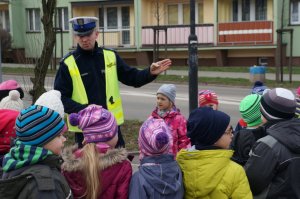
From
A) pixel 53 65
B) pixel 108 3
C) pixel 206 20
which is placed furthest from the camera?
pixel 108 3

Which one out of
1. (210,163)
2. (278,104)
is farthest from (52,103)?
(278,104)

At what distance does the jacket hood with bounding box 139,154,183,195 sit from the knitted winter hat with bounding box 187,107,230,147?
253 millimetres

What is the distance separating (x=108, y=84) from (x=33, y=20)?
3596 cm

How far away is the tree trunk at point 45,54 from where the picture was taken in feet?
32.6

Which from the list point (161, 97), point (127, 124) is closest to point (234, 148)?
point (161, 97)

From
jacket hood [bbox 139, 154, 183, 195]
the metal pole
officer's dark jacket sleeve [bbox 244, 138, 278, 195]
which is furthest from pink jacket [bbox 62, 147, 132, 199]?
the metal pole

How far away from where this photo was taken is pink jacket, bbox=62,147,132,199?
3217mm

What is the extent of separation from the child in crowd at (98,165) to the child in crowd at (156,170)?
3.7 inches

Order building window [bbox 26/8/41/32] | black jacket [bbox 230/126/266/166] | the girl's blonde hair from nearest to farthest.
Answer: the girl's blonde hair
black jacket [bbox 230/126/266/166]
building window [bbox 26/8/41/32]

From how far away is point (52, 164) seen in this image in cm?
289

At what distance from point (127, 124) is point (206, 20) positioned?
857 inches

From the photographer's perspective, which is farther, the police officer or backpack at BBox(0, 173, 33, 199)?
the police officer

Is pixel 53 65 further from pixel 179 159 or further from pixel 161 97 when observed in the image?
pixel 179 159

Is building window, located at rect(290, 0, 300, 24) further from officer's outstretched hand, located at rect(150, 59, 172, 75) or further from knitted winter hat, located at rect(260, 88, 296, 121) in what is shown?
knitted winter hat, located at rect(260, 88, 296, 121)
